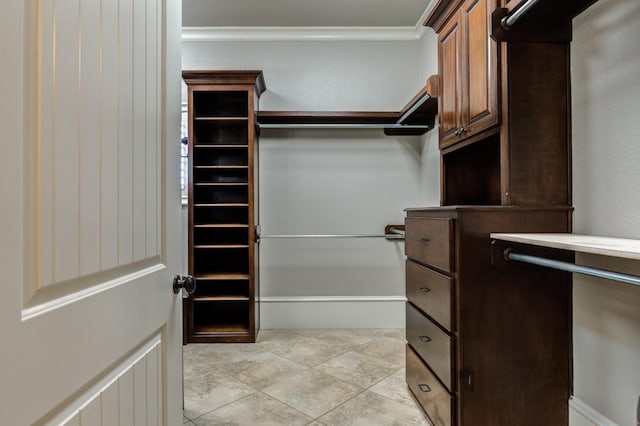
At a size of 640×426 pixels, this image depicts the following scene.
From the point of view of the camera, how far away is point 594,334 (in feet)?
4.43

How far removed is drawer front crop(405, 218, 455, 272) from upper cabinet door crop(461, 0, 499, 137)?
51 centimetres

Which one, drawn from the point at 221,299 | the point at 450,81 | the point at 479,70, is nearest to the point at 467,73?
the point at 479,70

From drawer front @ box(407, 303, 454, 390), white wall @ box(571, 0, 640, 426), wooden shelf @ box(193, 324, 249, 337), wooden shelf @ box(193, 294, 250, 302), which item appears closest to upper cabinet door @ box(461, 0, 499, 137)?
white wall @ box(571, 0, 640, 426)

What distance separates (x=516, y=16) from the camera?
1.29 metres

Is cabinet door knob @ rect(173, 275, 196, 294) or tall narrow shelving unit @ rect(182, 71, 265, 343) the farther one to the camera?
tall narrow shelving unit @ rect(182, 71, 265, 343)

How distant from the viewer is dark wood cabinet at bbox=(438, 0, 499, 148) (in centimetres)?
156

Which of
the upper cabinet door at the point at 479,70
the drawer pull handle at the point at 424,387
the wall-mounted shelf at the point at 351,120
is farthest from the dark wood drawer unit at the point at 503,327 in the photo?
the wall-mounted shelf at the point at 351,120

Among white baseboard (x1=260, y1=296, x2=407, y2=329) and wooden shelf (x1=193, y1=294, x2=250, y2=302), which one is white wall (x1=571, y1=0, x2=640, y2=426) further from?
wooden shelf (x1=193, y1=294, x2=250, y2=302)

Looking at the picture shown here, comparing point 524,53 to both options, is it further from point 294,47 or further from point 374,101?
point 294,47

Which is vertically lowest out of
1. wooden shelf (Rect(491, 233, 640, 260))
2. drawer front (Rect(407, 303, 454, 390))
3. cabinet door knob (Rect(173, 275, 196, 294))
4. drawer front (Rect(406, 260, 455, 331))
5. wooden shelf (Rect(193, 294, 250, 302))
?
wooden shelf (Rect(193, 294, 250, 302))

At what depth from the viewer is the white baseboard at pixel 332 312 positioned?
10.4ft

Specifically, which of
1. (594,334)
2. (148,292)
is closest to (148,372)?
(148,292)

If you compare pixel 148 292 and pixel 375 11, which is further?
pixel 375 11

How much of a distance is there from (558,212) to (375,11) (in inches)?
90.5
